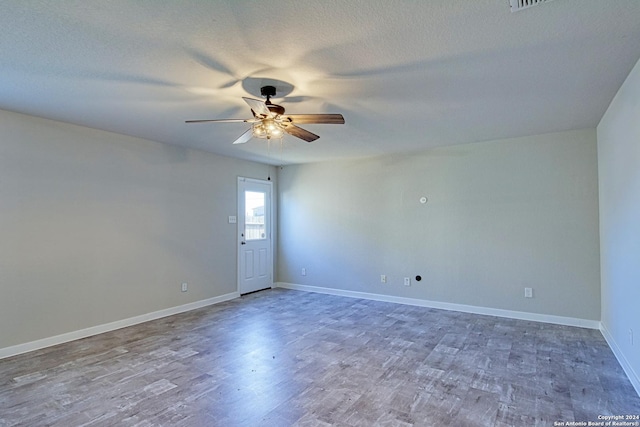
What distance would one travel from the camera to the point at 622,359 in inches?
118

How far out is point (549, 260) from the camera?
4.32m

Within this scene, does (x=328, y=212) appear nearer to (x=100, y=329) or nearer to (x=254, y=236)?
(x=254, y=236)

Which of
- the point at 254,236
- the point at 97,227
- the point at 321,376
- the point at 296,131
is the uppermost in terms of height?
the point at 296,131

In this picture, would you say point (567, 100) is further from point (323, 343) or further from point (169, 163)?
point (169, 163)

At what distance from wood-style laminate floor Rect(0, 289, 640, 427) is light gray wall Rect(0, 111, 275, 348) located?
446mm

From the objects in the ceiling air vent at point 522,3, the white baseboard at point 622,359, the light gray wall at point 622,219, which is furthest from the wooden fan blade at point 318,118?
the white baseboard at point 622,359

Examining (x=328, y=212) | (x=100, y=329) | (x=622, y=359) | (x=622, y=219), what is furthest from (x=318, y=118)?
(x=100, y=329)

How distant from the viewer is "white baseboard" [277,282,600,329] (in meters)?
4.17

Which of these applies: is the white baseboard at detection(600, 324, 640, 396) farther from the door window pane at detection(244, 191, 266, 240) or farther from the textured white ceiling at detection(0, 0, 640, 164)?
the door window pane at detection(244, 191, 266, 240)

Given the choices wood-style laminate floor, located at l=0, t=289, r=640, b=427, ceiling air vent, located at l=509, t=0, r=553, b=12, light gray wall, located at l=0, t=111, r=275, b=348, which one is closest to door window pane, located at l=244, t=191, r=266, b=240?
light gray wall, located at l=0, t=111, r=275, b=348

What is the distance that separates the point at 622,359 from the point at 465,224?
2.28 meters

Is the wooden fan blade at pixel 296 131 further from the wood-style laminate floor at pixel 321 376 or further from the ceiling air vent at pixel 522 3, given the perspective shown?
the wood-style laminate floor at pixel 321 376

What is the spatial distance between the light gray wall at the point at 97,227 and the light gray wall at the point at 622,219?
5030mm

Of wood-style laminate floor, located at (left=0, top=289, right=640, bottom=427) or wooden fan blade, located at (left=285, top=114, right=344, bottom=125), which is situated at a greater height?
wooden fan blade, located at (left=285, top=114, right=344, bottom=125)
